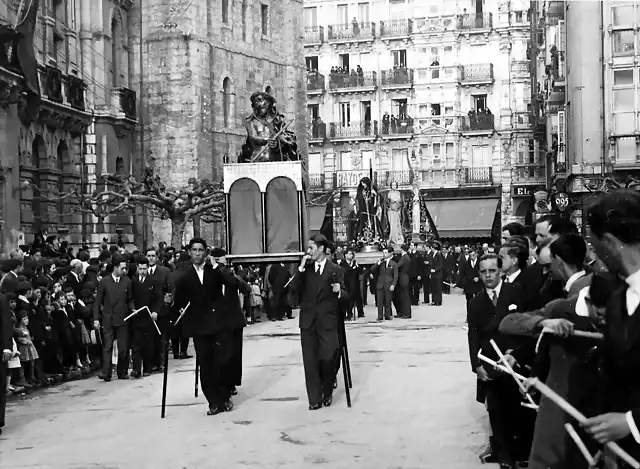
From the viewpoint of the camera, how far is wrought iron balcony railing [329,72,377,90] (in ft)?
198

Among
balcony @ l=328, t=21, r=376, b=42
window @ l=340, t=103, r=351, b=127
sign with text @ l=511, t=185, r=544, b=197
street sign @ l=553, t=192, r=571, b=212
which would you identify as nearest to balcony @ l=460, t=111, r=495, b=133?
sign with text @ l=511, t=185, r=544, b=197

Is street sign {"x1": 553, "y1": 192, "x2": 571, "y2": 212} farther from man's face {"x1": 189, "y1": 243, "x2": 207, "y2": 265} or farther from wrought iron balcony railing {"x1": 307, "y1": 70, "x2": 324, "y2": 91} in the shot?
wrought iron balcony railing {"x1": 307, "y1": 70, "x2": 324, "y2": 91}

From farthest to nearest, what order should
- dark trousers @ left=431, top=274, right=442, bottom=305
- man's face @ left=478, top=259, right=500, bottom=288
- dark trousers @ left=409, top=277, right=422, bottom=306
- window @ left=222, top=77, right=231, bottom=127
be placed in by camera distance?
window @ left=222, top=77, right=231, bottom=127, dark trousers @ left=409, top=277, right=422, bottom=306, dark trousers @ left=431, top=274, right=442, bottom=305, man's face @ left=478, top=259, right=500, bottom=288

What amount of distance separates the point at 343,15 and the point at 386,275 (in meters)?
35.7

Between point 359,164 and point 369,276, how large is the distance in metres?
28.4

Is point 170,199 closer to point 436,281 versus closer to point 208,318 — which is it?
point 436,281

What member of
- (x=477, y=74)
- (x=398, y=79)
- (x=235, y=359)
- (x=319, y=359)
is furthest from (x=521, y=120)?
(x=319, y=359)

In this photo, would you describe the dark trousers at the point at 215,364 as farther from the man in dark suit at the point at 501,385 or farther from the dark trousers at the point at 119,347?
the man in dark suit at the point at 501,385

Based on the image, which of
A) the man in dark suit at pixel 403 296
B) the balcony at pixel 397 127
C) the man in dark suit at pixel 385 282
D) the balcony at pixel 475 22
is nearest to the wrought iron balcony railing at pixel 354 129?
the balcony at pixel 397 127

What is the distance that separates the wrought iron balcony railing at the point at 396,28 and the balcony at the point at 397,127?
460 centimetres

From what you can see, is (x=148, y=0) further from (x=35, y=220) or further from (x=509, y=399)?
(x=509, y=399)

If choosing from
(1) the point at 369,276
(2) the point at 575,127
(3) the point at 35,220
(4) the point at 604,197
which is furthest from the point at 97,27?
(4) the point at 604,197

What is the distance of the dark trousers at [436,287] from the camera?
34.1 metres

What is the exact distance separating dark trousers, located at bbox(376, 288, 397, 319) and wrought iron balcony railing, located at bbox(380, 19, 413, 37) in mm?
34629
